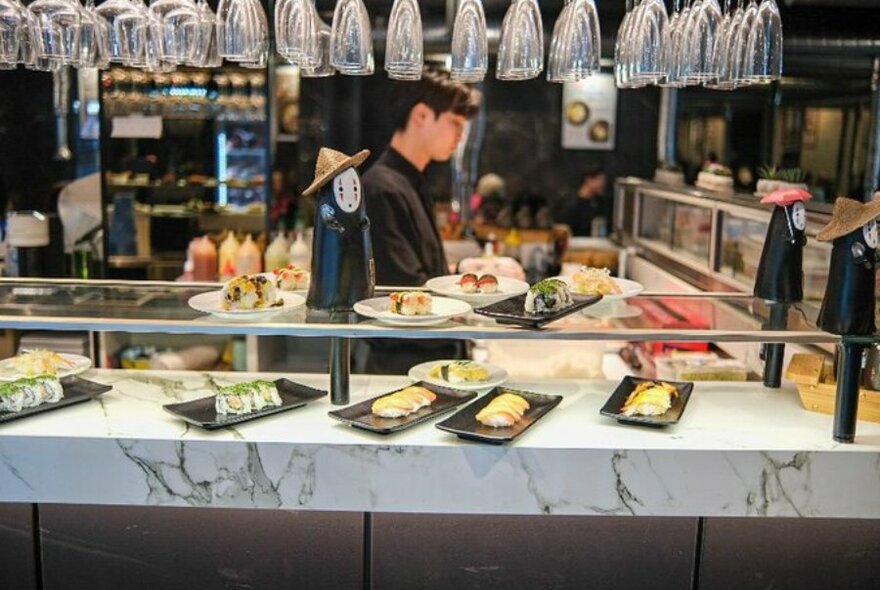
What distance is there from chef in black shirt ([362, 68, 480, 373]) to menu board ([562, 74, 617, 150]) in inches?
126

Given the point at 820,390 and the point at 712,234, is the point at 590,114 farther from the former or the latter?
the point at 820,390

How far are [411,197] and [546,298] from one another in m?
→ 1.61

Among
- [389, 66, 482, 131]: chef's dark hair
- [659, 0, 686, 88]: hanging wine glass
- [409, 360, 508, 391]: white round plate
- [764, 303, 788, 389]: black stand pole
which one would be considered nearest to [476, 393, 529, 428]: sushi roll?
[409, 360, 508, 391]: white round plate

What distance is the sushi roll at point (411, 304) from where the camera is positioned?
2.44m

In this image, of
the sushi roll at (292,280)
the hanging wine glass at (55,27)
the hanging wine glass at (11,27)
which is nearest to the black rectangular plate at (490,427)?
the sushi roll at (292,280)

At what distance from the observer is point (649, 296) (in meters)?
2.82

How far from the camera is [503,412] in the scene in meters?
2.39

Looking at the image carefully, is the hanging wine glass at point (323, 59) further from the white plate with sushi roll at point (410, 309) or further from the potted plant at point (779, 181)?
the potted plant at point (779, 181)

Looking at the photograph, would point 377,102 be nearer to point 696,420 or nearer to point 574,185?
point 574,185

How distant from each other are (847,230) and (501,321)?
2.96 feet

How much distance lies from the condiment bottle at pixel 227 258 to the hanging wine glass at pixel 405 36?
3.06 meters

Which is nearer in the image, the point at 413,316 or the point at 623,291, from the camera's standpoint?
the point at 413,316

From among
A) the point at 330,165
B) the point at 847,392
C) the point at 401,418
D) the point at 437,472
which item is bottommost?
the point at 437,472

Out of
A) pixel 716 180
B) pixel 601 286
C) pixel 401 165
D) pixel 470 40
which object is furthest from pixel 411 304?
pixel 716 180
